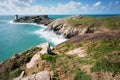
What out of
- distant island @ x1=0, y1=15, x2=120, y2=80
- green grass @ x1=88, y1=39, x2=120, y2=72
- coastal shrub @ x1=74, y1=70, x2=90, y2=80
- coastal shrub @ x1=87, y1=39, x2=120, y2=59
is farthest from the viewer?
coastal shrub @ x1=87, y1=39, x2=120, y2=59

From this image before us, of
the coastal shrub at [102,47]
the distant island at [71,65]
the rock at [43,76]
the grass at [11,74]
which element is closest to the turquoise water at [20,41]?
the distant island at [71,65]

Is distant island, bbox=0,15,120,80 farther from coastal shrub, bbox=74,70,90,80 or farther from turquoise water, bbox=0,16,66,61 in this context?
turquoise water, bbox=0,16,66,61

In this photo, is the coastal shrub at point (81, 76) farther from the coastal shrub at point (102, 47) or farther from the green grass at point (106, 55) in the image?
the coastal shrub at point (102, 47)

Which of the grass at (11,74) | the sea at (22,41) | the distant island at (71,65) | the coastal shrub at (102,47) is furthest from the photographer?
the sea at (22,41)

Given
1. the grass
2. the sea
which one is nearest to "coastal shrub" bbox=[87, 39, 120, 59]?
the grass

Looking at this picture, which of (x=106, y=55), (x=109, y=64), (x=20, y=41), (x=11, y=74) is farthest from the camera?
(x=20, y=41)

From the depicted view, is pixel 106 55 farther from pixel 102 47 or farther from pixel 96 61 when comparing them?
pixel 102 47

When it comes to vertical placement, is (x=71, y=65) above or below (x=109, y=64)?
below

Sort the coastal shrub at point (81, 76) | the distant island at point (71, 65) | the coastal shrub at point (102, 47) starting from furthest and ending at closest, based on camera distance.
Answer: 1. the coastal shrub at point (102, 47)
2. the distant island at point (71, 65)
3. the coastal shrub at point (81, 76)

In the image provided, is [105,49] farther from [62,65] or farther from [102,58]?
[62,65]

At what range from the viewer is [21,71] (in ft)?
65.3

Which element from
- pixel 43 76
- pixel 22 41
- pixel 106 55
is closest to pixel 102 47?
pixel 106 55

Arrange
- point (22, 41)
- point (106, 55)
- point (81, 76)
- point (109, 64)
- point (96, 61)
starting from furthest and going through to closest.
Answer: point (22, 41), point (106, 55), point (96, 61), point (109, 64), point (81, 76)

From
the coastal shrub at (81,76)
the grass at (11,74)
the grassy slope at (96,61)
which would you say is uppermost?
the grassy slope at (96,61)
